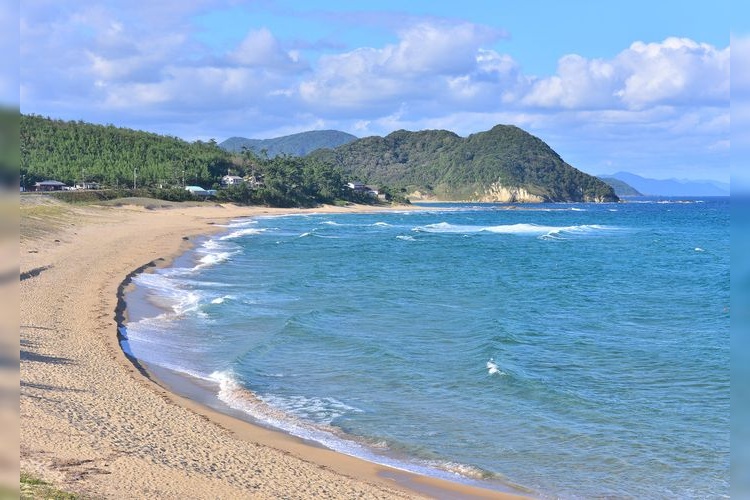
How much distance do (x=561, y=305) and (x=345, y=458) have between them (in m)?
20.2

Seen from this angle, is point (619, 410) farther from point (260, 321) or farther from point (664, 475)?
point (260, 321)

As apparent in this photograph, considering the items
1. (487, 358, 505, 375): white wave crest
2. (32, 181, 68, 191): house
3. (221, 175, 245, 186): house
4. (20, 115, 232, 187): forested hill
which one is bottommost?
(487, 358, 505, 375): white wave crest

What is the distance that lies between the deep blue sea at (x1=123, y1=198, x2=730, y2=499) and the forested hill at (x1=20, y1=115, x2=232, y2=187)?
225 feet

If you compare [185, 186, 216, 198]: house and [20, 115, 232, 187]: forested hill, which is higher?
[20, 115, 232, 187]: forested hill

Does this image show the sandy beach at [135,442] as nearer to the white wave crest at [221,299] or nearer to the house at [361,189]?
the white wave crest at [221,299]

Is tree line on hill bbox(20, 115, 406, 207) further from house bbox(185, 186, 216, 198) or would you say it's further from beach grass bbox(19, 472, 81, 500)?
beach grass bbox(19, 472, 81, 500)

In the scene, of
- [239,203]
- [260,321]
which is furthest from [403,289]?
[239,203]

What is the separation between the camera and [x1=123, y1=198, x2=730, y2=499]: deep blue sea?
13.2 meters

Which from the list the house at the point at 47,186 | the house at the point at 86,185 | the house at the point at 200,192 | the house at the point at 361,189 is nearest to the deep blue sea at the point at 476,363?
the house at the point at 47,186

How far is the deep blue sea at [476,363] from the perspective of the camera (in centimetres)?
1325

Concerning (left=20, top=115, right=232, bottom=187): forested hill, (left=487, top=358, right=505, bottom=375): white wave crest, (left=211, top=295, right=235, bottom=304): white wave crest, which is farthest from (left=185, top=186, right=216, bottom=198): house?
(left=487, top=358, right=505, bottom=375): white wave crest

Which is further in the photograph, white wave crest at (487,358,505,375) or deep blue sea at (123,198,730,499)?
white wave crest at (487,358,505,375)

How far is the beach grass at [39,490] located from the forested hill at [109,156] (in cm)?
8654

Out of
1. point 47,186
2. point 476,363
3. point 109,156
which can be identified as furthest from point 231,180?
point 476,363
